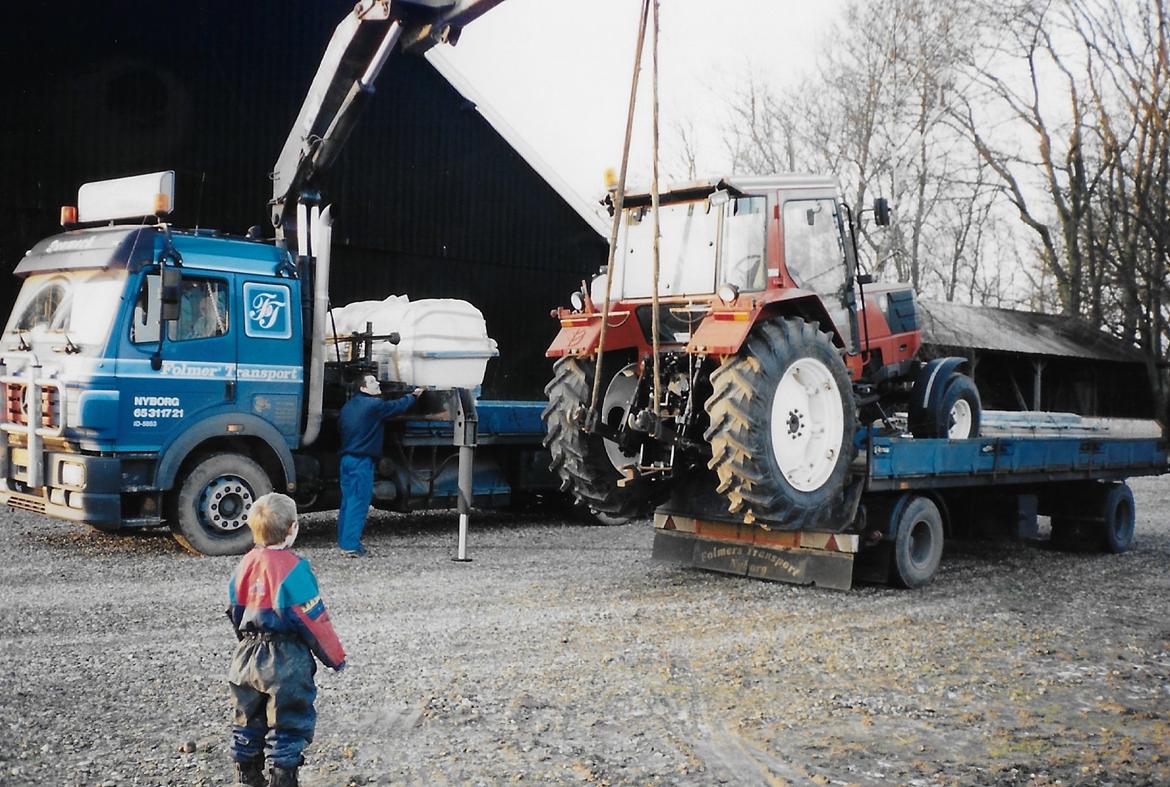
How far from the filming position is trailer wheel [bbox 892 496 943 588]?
8.62m

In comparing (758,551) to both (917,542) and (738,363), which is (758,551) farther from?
(738,363)

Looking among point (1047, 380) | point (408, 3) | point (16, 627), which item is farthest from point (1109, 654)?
point (1047, 380)

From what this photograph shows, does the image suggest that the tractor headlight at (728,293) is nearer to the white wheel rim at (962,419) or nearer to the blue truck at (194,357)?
the white wheel rim at (962,419)

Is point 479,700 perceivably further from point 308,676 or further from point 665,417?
point 665,417

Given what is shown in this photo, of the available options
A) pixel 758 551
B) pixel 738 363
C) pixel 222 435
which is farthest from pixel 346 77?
pixel 758 551

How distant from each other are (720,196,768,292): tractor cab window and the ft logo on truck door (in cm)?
431

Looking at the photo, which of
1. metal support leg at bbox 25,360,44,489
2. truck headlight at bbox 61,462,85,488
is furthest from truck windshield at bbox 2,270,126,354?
truck headlight at bbox 61,462,85,488

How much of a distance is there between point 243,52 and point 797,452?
11911 mm

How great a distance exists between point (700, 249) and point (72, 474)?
5.61 metres

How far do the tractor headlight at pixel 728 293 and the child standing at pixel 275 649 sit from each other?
460 cm

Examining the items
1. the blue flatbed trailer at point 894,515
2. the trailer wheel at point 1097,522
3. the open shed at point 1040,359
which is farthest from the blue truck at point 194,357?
the open shed at point 1040,359

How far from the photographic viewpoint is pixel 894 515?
27.9ft

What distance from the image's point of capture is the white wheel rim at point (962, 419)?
10.0 metres

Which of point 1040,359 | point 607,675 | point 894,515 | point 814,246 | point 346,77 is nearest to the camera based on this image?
point 607,675
